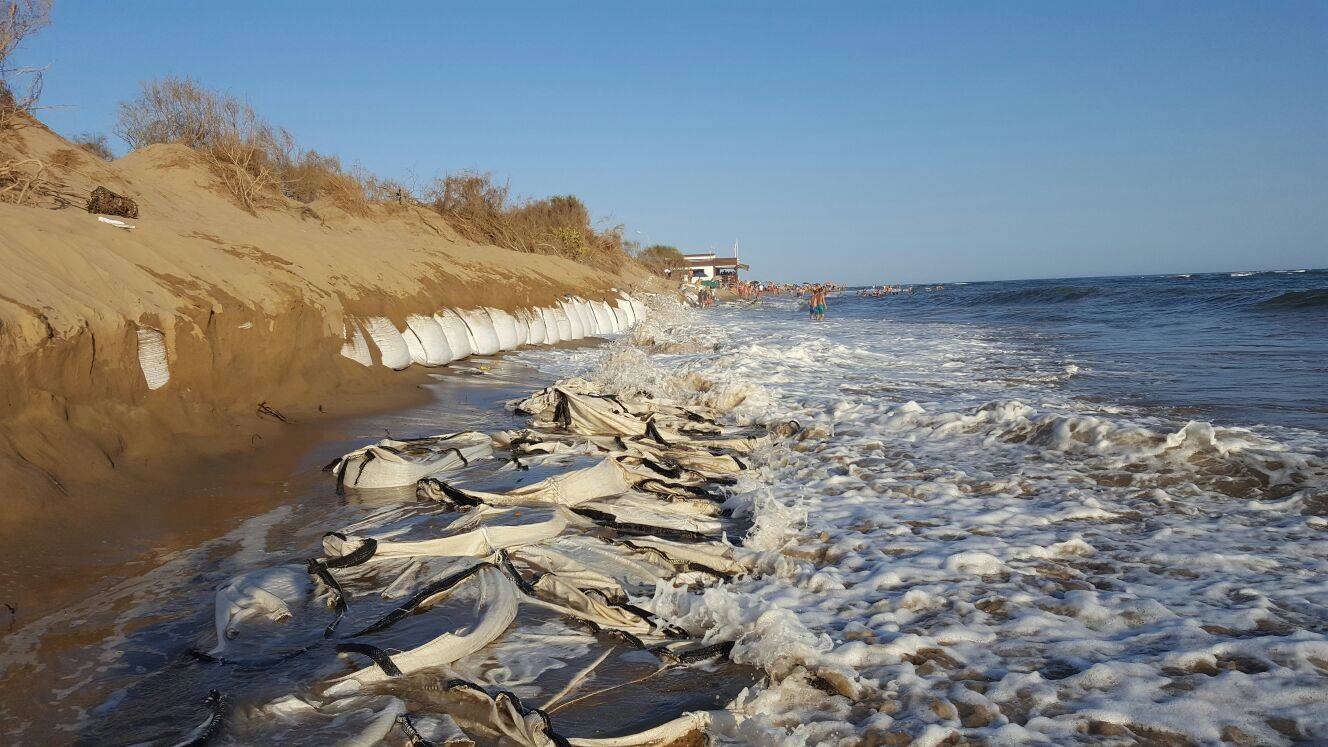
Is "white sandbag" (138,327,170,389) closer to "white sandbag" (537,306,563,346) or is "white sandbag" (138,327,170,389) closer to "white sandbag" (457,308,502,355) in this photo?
"white sandbag" (457,308,502,355)

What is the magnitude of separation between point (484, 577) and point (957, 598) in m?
2.05

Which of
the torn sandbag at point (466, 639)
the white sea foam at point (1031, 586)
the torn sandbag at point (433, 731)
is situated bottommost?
the white sea foam at point (1031, 586)

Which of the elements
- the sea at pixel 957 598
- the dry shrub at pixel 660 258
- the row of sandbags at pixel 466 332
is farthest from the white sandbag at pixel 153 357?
the dry shrub at pixel 660 258

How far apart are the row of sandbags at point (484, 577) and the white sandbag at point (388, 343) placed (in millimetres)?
3758

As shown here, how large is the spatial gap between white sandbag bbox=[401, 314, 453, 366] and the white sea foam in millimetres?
5776

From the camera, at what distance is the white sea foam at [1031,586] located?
2400 mm

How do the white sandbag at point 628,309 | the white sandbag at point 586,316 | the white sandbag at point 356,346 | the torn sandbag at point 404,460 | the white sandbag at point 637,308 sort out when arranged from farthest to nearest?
the white sandbag at point 637,308 → the white sandbag at point 628,309 → the white sandbag at point 586,316 → the white sandbag at point 356,346 → the torn sandbag at point 404,460

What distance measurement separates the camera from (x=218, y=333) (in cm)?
617

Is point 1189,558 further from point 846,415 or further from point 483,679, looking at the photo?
point 846,415

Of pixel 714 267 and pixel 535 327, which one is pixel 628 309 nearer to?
pixel 535 327

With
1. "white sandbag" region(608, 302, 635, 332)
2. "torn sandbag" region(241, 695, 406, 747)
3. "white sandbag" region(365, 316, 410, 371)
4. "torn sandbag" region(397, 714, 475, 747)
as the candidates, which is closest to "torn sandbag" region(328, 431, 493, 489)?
"torn sandbag" region(241, 695, 406, 747)

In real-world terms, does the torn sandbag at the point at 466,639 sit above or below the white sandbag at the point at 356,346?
below

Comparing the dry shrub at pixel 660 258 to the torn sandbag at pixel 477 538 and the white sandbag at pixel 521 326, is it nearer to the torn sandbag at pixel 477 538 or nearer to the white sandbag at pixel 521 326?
the white sandbag at pixel 521 326

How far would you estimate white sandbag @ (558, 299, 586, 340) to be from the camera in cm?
1842
